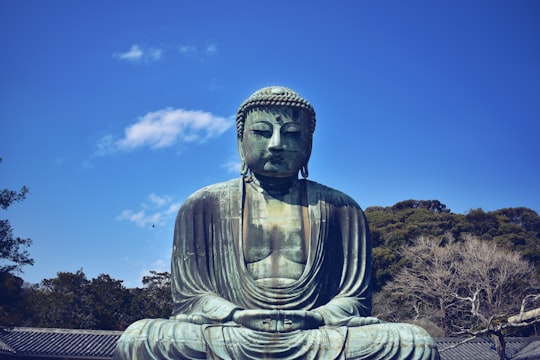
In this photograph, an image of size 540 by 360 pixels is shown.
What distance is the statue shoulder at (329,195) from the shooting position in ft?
30.9

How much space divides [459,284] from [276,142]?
24.2m

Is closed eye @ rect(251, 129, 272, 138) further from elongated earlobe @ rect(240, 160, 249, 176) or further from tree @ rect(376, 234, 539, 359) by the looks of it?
tree @ rect(376, 234, 539, 359)

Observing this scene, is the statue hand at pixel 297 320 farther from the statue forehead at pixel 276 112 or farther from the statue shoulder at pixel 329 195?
the statue forehead at pixel 276 112

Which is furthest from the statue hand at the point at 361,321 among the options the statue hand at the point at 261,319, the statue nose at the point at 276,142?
the statue nose at the point at 276,142

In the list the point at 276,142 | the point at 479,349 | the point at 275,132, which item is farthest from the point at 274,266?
the point at 479,349

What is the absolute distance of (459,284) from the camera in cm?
3111

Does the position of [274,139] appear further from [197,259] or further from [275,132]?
[197,259]

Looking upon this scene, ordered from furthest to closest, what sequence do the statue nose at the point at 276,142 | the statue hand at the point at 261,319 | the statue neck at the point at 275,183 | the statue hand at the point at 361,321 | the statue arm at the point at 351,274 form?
1. the statue neck at the point at 275,183
2. the statue nose at the point at 276,142
3. the statue arm at the point at 351,274
4. the statue hand at the point at 361,321
5. the statue hand at the point at 261,319

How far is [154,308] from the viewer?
2575 cm

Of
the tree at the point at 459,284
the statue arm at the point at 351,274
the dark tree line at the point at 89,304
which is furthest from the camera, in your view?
the tree at the point at 459,284

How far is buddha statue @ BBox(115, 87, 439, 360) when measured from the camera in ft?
24.9

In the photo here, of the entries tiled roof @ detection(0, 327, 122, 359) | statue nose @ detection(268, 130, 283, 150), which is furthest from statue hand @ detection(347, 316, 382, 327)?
tiled roof @ detection(0, 327, 122, 359)

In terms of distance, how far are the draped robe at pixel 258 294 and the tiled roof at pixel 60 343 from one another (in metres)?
15.3

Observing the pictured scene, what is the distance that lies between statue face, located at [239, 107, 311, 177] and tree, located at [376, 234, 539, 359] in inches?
831
